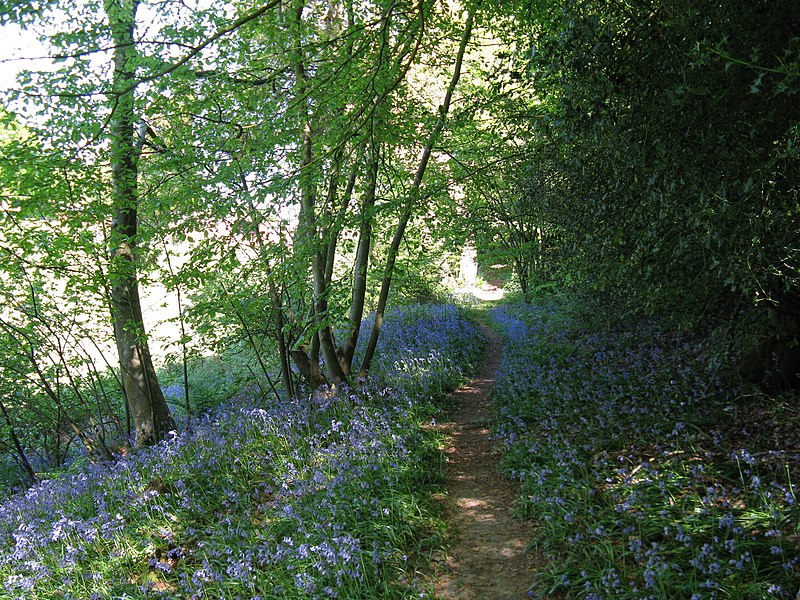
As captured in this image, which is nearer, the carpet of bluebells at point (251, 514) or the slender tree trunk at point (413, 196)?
the carpet of bluebells at point (251, 514)


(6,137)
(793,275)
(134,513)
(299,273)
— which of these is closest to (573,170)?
(793,275)

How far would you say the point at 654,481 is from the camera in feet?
14.9

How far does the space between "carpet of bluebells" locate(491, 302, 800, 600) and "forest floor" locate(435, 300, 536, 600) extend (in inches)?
7.7

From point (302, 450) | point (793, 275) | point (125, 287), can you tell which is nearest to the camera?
point (793, 275)

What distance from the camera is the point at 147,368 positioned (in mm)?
9234

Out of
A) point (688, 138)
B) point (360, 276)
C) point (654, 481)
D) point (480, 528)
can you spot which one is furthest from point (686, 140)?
point (360, 276)

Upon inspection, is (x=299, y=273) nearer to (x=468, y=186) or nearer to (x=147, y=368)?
(x=147, y=368)

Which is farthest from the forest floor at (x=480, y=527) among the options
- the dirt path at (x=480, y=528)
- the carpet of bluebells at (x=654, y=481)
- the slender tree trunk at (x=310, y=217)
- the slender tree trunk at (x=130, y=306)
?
the slender tree trunk at (x=130, y=306)

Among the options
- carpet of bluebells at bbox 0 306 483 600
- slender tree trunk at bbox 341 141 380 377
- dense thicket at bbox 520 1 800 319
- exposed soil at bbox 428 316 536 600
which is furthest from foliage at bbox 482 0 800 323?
slender tree trunk at bbox 341 141 380 377

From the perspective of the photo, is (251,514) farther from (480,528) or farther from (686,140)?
(686,140)

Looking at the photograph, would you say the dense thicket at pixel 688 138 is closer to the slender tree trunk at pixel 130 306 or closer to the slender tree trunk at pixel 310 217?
the slender tree trunk at pixel 310 217

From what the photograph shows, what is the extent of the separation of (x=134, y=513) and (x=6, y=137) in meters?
7.92

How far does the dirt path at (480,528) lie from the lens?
4.30 m

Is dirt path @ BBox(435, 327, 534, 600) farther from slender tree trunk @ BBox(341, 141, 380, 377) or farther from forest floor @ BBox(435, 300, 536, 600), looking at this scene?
slender tree trunk @ BBox(341, 141, 380, 377)
